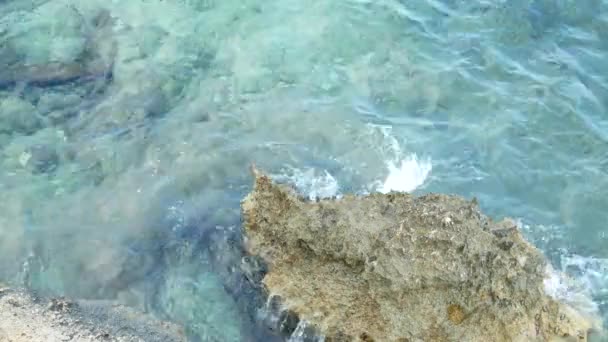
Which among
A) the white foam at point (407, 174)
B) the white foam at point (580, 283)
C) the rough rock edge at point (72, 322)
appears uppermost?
the white foam at point (407, 174)

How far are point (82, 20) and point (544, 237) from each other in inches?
350

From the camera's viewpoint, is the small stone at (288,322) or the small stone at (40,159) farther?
the small stone at (40,159)

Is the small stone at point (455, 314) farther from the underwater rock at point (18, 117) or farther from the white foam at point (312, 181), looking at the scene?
the underwater rock at point (18, 117)

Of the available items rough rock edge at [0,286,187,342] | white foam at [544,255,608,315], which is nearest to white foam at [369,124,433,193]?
white foam at [544,255,608,315]

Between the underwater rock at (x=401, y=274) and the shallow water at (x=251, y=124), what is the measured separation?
890 mm

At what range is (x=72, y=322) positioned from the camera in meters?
8.77

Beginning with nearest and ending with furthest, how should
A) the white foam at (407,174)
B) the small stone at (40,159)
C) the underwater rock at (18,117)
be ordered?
the white foam at (407,174) → the small stone at (40,159) → the underwater rock at (18,117)

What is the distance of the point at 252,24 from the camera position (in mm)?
13664

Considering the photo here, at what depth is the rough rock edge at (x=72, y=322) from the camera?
8516mm

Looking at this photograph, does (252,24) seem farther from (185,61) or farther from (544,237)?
(544,237)

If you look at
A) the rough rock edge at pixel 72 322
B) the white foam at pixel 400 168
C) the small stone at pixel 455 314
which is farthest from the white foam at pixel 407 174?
the rough rock edge at pixel 72 322

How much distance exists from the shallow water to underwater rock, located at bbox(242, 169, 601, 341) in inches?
35.1

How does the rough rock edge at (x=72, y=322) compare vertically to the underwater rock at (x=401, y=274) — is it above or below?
below

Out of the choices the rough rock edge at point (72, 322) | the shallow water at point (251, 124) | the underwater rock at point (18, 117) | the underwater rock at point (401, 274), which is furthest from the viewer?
the underwater rock at point (18, 117)
